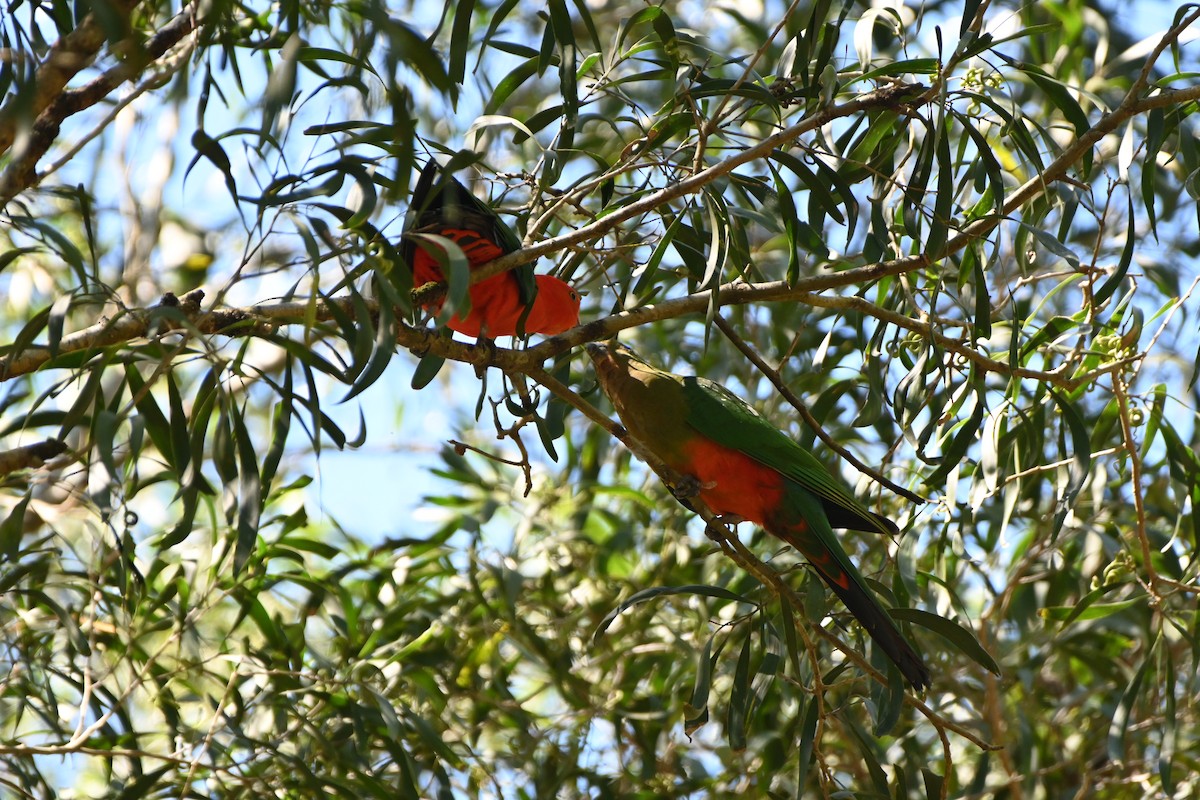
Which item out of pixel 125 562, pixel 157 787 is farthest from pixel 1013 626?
pixel 125 562

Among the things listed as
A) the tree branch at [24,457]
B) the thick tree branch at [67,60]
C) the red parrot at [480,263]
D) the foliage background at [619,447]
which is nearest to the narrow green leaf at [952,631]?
the foliage background at [619,447]

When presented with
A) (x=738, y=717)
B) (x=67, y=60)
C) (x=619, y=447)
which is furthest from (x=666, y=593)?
(x=619, y=447)

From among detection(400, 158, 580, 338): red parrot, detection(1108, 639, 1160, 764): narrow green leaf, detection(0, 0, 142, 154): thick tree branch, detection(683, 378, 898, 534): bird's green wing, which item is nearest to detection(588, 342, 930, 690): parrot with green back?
detection(683, 378, 898, 534): bird's green wing

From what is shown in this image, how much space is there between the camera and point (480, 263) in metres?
2.83

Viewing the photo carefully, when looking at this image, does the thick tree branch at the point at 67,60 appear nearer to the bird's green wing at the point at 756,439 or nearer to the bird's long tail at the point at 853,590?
the bird's green wing at the point at 756,439

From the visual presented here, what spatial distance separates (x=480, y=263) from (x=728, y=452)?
80 cm

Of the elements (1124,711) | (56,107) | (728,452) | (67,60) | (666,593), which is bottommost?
(1124,711)

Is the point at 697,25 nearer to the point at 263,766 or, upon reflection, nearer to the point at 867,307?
the point at 867,307

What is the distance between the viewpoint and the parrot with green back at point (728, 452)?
9.18ft

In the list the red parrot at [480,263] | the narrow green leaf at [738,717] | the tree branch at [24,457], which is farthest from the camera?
the red parrot at [480,263]

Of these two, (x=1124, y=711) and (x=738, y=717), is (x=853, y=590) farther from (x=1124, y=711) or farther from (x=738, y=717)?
(x=1124, y=711)

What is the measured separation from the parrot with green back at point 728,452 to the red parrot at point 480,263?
21 centimetres

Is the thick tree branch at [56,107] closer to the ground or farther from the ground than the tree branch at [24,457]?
farther from the ground

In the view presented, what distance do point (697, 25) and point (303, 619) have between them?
4163 mm
